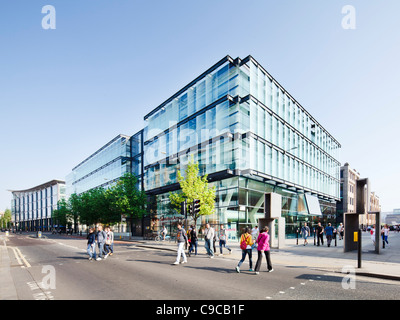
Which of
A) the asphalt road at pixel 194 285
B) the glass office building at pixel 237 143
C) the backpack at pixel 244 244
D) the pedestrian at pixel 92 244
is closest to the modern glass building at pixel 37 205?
the glass office building at pixel 237 143

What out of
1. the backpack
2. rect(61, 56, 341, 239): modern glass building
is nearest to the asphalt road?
the backpack

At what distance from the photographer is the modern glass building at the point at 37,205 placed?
98688 mm

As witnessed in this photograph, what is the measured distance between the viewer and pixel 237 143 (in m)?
26.0

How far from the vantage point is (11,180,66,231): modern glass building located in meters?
98.7

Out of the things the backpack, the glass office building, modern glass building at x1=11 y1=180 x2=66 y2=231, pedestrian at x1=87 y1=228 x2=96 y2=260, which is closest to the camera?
the backpack

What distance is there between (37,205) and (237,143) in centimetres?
11686

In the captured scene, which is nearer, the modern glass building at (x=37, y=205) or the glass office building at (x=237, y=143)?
the glass office building at (x=237, y=143)

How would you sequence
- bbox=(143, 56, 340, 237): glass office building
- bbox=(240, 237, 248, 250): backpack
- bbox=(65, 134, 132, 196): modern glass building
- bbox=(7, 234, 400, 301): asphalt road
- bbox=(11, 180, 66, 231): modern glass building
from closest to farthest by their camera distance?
1. bbox=(7, 234, 400, 301): asphalt road
2. bbox=(240, 237, 248, 250): backpack
3. bbox=(143, 56, 340, 237): glass office building
4. bbox=(65, 134, 132, 196): modern glass building
5. bbox=(11, 180, 66, 231): modern glass building

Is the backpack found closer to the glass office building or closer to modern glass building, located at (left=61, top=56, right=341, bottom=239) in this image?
modern glass building, located at (left=61, top=56, right=341, bottom=239)

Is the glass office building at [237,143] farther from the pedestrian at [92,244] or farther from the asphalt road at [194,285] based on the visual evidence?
the asphalt road at [194,285]

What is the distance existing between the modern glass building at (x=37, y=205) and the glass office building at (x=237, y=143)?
73.5 metres

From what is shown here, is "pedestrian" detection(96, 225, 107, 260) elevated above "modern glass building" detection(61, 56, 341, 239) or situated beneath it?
situated beneath

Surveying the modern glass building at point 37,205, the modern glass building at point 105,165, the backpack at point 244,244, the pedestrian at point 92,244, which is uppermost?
the modern glass building at point 105,165

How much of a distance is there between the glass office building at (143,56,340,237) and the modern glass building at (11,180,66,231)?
73.5 metres
